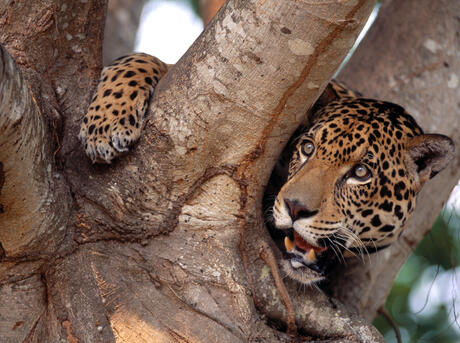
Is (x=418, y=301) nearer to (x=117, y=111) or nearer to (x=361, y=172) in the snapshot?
(x=361, y=172)

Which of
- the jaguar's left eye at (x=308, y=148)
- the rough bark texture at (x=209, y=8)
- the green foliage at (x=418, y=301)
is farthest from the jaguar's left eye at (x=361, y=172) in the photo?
the rough bark texture at (x=209, y=8)

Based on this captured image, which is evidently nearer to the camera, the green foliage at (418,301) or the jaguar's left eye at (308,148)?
the jaguar's left eye at (308,148)

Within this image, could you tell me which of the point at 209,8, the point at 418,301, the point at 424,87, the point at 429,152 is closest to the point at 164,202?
the point at 429,152

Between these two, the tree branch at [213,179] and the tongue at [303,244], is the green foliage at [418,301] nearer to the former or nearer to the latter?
the tongue at [303,244]

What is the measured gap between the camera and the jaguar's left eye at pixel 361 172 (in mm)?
3725

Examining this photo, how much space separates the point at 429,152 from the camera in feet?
12.8

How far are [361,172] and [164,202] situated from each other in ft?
4.04

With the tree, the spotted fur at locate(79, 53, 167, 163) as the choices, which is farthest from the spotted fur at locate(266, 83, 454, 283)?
the spotted fur at locate(79, 53, 167, 163)

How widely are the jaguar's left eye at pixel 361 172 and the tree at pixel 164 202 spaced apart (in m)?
0.64

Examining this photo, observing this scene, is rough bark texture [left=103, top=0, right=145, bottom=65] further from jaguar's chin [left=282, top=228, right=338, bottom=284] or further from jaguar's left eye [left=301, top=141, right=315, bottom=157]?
jaguar's chin [left=282, top=228, right=338, bottom=284]

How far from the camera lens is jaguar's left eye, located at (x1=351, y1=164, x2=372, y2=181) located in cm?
372

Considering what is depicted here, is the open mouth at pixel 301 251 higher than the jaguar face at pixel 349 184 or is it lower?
lower

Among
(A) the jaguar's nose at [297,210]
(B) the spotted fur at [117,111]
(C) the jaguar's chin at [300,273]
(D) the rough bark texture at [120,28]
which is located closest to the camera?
(B) the spotted fur at [117,111]

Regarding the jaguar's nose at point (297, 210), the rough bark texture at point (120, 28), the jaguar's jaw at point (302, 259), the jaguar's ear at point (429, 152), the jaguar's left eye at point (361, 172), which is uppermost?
the jaguar's ear at point (429, 152)
